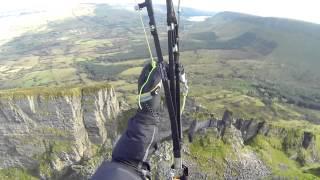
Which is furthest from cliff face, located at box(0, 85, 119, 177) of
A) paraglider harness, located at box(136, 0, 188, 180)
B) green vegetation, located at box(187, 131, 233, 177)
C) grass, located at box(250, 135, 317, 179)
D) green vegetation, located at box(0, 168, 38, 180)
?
paraglider harness, located at box(136, 0, 188, 180)

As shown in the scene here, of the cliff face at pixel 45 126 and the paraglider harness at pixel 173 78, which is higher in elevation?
the paraglider harness at pixel 173 78

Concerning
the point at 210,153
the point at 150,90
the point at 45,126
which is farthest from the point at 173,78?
the point at 45,126

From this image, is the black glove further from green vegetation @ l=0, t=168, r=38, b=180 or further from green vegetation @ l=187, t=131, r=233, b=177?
green vegetation @ l=0, t=168, r=38, b=180

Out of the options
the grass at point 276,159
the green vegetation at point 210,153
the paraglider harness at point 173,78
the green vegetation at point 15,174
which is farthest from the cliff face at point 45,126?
the paraglider harness at point 173,78

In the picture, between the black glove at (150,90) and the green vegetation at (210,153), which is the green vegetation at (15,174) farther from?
the black glove at (150,90)

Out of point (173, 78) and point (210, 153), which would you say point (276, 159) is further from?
point (173, 78)

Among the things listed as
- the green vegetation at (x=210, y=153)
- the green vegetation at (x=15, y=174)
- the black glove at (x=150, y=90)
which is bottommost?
the green vegetation at (x=15, y=174)

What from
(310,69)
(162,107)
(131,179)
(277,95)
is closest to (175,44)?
(162,107)
